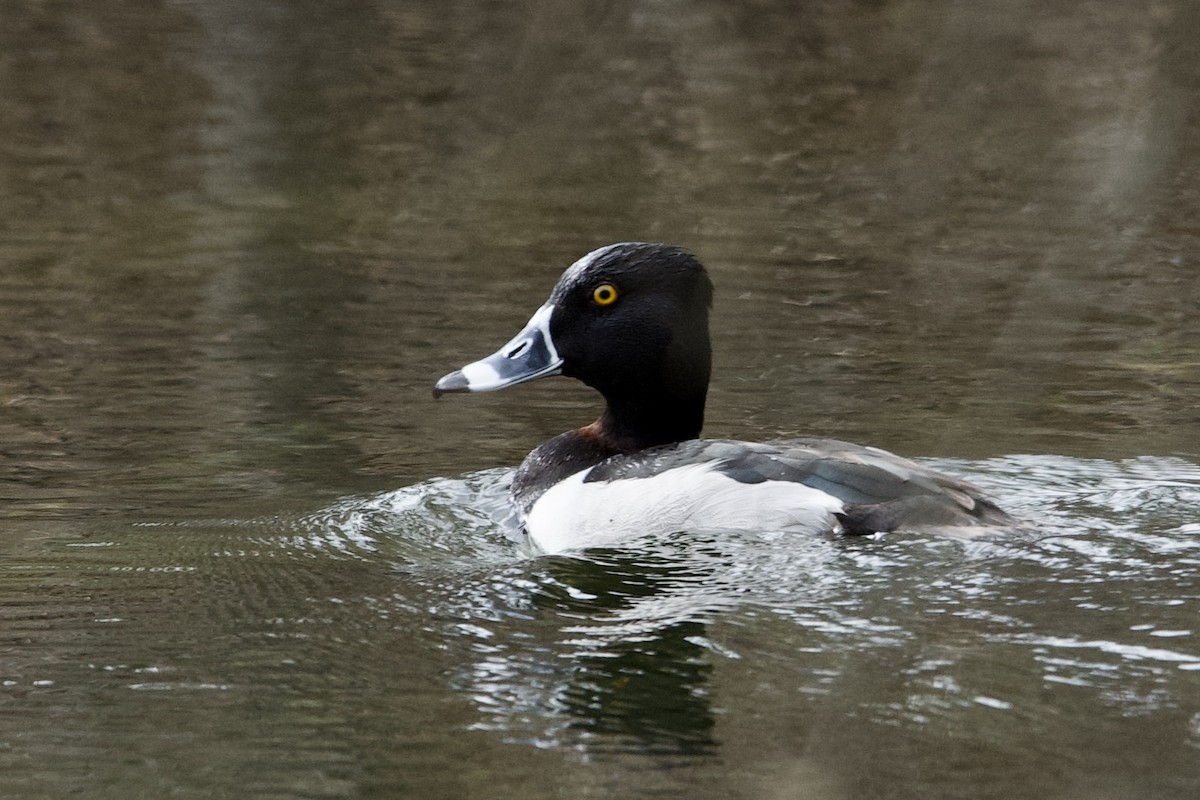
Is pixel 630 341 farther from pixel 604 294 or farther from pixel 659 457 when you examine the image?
pixel 659 457

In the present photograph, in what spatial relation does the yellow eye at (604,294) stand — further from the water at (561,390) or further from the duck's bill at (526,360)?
the water at (561,390)

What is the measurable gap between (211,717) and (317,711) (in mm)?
282

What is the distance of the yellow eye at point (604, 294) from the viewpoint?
7164 millimetres

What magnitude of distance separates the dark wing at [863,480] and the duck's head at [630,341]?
0.67 m

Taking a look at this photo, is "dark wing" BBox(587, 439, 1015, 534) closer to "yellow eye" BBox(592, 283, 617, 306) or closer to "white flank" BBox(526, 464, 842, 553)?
"white flank" BBox(526, 464, 842, 553)

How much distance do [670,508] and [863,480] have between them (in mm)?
674

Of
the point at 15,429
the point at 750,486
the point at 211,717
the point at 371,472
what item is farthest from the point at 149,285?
the point at 211,717

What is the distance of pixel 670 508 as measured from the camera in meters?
6.45

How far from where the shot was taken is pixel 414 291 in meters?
11.1

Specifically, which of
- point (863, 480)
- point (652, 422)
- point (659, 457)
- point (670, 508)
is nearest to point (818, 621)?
point (863, 480)

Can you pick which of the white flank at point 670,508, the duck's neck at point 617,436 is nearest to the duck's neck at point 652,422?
the duck's neck at point 617,436

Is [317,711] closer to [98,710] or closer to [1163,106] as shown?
[98,710]

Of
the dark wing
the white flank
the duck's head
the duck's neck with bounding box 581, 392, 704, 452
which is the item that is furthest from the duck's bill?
the dark wing

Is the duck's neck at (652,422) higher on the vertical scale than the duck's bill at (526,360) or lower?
lower
